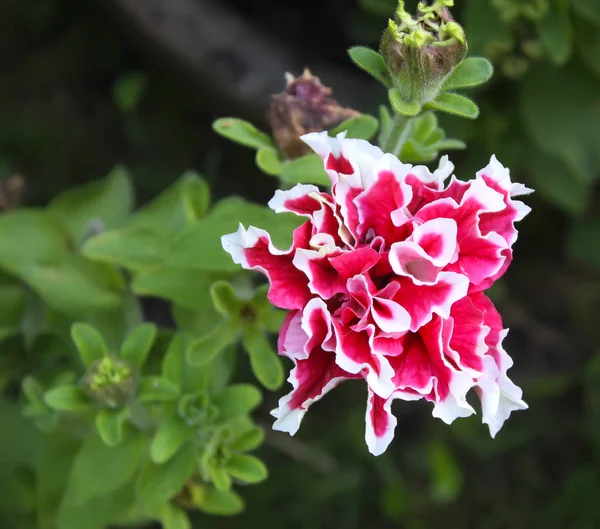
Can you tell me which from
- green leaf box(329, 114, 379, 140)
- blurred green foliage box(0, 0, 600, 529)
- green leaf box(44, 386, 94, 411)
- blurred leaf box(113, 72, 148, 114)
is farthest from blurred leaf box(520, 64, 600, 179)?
green leaf box(44, 386, 94, 411)

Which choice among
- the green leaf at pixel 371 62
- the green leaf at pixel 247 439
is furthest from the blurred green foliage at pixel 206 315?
the green leaf at pixel 371 62

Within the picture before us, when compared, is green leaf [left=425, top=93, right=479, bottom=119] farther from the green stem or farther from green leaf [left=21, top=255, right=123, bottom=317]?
green leaf [left=21, top=255, right=123, bottom=317]

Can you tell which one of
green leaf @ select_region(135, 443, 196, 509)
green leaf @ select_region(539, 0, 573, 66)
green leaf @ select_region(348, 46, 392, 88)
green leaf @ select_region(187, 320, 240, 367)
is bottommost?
green leaf @ select_region(135, 443, 196, 509)

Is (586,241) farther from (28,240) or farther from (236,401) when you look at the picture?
(28,240)

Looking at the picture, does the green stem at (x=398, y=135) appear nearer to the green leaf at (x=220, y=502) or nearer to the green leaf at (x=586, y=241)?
the green leaf at (x=220, y=502)

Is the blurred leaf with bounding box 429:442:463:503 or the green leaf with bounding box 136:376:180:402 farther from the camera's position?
the blurred leaf with bounding box 429:442:463:503

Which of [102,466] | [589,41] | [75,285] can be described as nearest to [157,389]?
[102,466]
